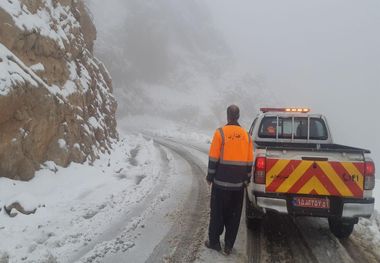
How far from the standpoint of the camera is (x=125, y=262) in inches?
218

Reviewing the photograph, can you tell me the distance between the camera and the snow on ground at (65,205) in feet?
19.4

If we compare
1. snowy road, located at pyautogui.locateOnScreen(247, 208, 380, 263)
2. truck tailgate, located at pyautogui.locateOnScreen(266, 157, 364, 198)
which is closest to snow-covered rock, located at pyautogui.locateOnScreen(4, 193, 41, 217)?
snowy road, located at pyautogui.locateOnScreen(247, 208, 380, 263)

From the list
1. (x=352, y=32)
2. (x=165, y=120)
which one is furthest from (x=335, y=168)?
(x=352, y=32)

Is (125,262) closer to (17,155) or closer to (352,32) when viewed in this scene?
(17,155)

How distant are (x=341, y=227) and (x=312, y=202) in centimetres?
108

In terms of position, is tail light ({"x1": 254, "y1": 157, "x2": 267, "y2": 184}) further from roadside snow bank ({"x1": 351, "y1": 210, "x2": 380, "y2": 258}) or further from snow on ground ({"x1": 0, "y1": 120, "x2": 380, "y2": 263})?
roadside snow bank ({"x1": 351, "y1": 210, "x2": 380, "y2": 258})

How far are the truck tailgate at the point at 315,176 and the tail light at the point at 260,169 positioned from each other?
6 cm

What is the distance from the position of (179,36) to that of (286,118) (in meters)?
62.7

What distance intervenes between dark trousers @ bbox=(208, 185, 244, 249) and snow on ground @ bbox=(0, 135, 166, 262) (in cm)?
197

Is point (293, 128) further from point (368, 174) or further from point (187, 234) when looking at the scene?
point (187, 234)

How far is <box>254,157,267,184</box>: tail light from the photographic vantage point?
6.28 metres

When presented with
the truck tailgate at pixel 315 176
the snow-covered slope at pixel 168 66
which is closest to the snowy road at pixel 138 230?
the truck tailgate at pixel 315 176

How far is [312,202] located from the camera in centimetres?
625

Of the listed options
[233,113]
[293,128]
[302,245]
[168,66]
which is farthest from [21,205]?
[168,66]
